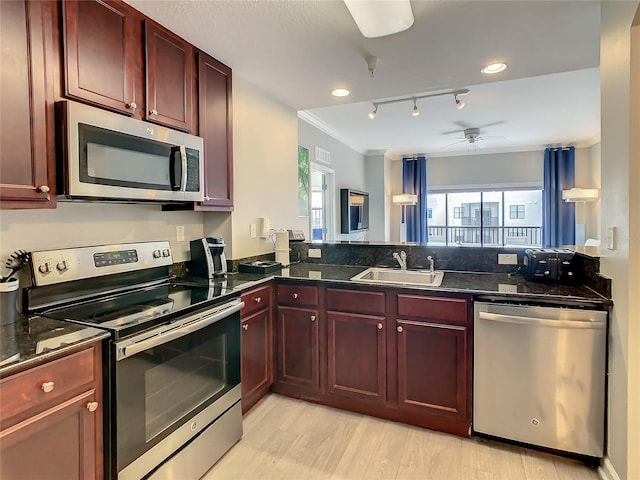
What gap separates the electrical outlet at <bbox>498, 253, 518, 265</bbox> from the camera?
2.65m

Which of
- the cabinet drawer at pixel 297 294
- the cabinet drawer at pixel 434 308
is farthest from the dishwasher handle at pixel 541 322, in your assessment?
the cabinet drawer at pixel 297 294

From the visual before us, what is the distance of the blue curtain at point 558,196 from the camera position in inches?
265

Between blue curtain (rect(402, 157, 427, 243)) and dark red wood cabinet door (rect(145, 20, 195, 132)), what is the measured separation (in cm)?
617

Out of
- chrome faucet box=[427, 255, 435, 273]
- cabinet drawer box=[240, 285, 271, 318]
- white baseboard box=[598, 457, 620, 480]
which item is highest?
chrome faucet box=[427, 255, 435, 273]

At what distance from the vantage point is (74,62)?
162 centimetres

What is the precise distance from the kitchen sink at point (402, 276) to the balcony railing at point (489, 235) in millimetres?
5077

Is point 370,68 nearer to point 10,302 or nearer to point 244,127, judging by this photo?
point 244,127

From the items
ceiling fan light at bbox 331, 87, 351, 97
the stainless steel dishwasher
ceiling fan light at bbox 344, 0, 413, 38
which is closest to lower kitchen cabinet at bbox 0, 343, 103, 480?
ceiling fan light at bbox 344, 0, 413, 38

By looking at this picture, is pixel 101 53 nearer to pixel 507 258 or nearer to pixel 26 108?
pixel 26 108

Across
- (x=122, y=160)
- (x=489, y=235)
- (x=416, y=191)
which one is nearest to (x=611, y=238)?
(x=122, y=160)

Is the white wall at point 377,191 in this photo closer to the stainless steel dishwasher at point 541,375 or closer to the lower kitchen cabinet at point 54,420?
the stainless steel dishwasher at point 541,375

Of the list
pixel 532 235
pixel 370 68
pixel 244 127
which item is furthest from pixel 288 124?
pixel 532 235

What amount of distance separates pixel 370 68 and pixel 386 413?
2246 millimetres

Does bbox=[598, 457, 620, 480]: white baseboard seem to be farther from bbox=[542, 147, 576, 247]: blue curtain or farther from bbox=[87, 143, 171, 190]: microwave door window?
bbox=[542, 147, 576, 247]: blue curtain
